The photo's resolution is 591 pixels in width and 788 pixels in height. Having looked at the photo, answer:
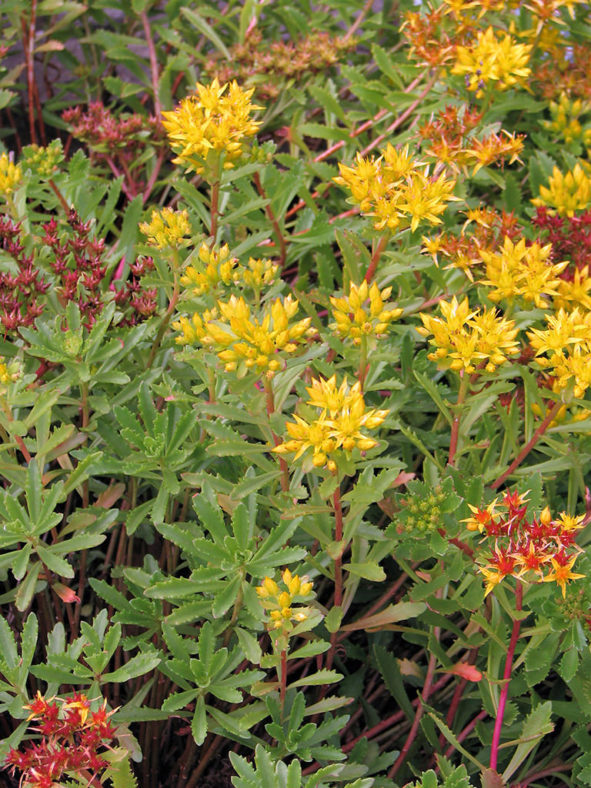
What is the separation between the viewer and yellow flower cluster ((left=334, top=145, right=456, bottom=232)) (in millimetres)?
1341

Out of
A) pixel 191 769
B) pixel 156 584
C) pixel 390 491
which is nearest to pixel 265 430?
pixel 156 584

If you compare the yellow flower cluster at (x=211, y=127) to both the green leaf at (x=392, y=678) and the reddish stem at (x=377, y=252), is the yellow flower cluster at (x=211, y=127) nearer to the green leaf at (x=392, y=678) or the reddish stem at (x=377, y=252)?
the reddish stem at (x=377, y=252)

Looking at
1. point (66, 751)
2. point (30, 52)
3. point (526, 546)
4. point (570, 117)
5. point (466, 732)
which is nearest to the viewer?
point (66, 751)

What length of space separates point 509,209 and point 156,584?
1376mm

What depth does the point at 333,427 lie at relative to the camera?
109 centimetres

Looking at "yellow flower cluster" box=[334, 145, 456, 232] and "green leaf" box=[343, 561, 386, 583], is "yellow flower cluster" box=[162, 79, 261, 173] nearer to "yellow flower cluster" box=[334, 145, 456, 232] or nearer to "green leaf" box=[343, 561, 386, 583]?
"yellow flower cluster" box=[334, 145, 456, 232]

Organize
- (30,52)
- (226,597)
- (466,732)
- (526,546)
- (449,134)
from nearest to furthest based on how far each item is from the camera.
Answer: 1. (526,546)
2. (226,597)
3. (466,732)
4. (449,134)
5. (30,52)

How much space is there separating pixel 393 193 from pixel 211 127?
327 millimetres

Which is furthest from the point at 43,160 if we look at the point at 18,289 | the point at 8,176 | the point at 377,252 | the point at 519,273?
the point at 519,273

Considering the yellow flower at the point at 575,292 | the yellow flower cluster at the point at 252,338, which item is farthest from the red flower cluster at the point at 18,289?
the yellow flower at the point at 575,292

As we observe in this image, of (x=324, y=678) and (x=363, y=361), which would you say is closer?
(x=324, y=678)

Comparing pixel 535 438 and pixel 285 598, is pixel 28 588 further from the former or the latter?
pixel 535 438

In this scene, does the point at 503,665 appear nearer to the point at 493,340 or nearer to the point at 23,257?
the point at 493,340

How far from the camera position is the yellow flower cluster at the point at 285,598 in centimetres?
112
